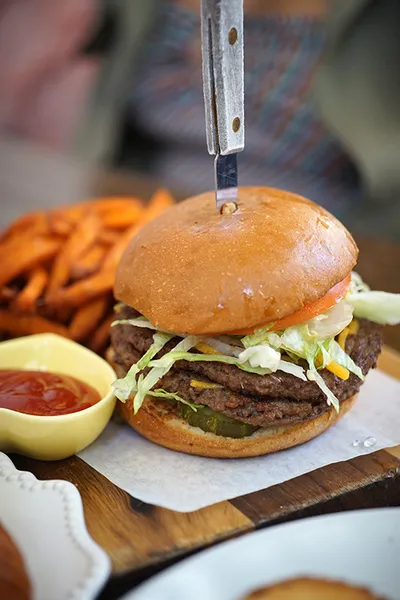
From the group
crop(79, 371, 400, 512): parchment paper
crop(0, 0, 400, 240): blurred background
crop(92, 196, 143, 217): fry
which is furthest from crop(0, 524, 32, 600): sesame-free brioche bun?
crop(0, 0, 400, 240): blurred background

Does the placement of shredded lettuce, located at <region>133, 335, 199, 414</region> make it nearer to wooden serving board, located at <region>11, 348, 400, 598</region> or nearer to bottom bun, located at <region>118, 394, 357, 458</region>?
bottom bun, located at <region>118, 394, 357, 458</region>

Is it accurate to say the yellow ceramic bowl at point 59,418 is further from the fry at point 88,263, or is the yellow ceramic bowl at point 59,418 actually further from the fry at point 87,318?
the fry at point 88,263

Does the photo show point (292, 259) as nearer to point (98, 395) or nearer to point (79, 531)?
point (98, 395)

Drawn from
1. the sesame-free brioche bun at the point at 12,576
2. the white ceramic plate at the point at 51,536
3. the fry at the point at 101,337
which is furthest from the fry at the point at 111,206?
the sesame-free brioche bun at the point at 12,576

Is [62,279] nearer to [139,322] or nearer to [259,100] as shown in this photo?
[139,322]

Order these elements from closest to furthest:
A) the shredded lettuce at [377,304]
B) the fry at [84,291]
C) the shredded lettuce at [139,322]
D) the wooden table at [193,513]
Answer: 1. the wooden table at [193,513]
2. the shredded lettuce at [139,322]
3. the shredded lettuce at [377,304]
4. the fry at [84,291]

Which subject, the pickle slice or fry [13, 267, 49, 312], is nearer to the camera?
the pickle slice

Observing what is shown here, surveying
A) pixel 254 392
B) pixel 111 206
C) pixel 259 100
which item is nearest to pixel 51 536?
pixel 254 392
